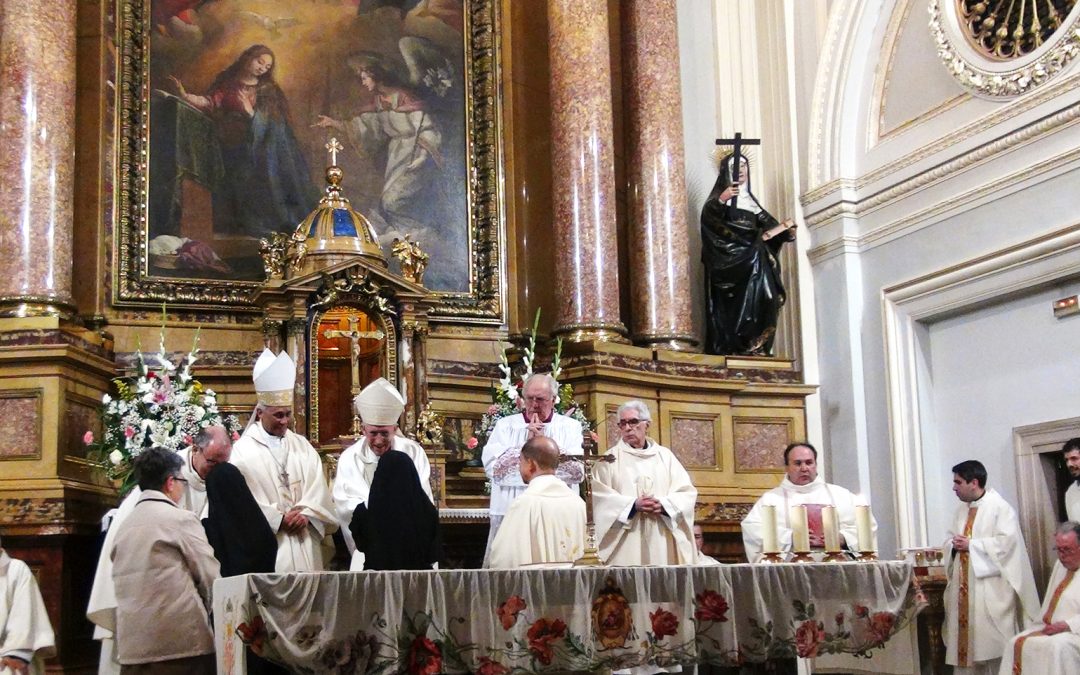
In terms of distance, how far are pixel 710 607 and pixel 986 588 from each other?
359cm

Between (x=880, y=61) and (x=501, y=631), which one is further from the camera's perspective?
(x=880, y=61)

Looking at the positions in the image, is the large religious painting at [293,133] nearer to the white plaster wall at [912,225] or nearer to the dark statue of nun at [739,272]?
the dark statue of nun at [739,272]

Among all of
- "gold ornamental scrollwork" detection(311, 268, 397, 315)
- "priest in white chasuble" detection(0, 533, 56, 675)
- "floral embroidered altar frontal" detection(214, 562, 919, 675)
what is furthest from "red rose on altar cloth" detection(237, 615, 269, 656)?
"gold ornamental scrollwork" detection(311, 268, 397, 315)

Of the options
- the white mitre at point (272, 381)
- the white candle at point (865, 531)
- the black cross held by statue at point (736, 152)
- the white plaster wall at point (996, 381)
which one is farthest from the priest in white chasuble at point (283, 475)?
the white plaster wall at point (996, 381)

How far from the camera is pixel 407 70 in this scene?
11656mm

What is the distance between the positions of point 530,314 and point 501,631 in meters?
5.84

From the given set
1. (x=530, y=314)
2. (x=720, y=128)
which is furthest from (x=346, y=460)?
(x=720, y=128)

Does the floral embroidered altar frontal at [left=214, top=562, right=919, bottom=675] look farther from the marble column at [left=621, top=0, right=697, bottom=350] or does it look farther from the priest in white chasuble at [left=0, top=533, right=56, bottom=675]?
the marble column at [left=621, top=0, right=697, bottom=350]

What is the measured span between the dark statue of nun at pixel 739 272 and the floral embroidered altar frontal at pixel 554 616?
4847 mm

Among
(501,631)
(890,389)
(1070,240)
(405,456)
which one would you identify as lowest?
(501,631)

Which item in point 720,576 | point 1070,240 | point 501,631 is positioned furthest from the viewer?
point 1070,240

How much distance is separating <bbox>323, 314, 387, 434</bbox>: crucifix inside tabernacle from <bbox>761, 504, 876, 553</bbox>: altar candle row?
377 cm

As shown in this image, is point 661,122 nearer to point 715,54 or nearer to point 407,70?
point 715,54

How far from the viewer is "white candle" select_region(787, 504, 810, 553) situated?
7.06 meters
